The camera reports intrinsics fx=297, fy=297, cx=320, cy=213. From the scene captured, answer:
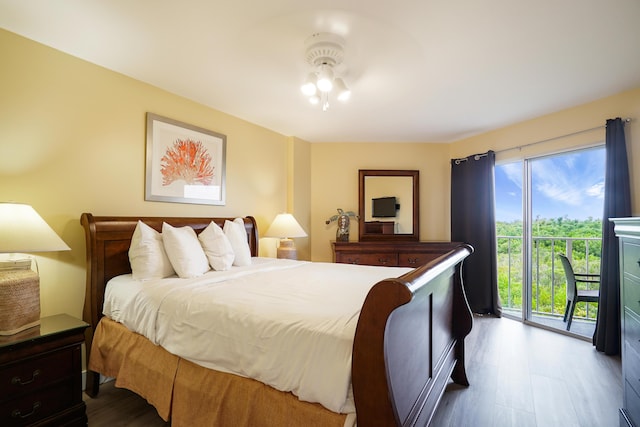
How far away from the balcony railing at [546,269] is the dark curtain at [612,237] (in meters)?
0.78

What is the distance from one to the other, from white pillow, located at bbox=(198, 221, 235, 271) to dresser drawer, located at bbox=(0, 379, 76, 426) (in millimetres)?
1127

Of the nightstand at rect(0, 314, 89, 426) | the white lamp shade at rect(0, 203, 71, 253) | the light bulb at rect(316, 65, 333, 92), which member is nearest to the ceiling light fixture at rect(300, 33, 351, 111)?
the light bulb at rect(316, 65, 333, 92)

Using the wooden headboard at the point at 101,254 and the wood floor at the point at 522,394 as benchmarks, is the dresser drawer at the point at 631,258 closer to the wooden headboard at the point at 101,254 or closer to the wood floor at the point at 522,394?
the wood floor at the point at 522,394

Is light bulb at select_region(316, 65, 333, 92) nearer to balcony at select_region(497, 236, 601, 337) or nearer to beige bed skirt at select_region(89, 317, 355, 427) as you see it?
beige bed skirt at select_region(89, 317, 355, 427)

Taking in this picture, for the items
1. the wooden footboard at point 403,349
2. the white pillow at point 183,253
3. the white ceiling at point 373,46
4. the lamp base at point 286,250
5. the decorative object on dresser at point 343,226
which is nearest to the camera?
the wooden footboard at point 403,349

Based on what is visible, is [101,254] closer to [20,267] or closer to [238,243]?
[20,267]

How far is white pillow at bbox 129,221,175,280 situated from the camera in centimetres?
215

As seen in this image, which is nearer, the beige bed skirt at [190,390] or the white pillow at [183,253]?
the beige bed skirt at [190,390]

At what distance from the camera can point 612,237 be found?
2.78 metres

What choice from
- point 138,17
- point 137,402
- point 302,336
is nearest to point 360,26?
point 138,17

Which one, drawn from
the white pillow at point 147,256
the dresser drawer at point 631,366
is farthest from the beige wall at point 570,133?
the white pillow at point 147,256

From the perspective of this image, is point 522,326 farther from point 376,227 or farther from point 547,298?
point 376,227

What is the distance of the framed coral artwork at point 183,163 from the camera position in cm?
269

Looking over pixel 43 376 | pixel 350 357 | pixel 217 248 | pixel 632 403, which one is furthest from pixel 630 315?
pixel 43 376
